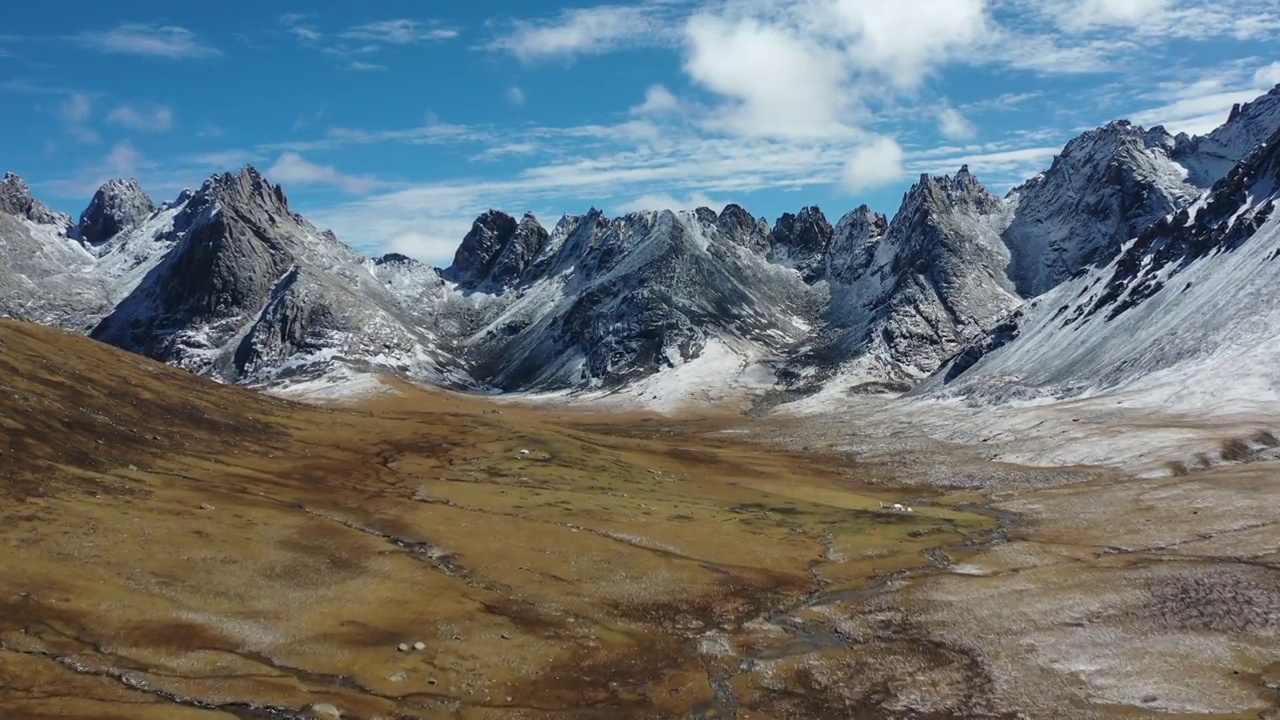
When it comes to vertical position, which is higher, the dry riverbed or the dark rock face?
the dark rock face

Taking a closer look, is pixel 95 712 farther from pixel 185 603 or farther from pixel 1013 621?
pixel 1013 621

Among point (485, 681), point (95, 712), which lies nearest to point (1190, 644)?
point (485, 681)

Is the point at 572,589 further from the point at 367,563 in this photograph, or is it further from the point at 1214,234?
the point at 1214,234

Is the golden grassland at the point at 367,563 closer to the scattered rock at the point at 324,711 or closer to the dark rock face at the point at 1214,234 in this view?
the scattered rock at the point at 324,711

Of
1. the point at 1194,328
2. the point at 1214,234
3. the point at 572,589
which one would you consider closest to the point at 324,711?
the point at 572,589

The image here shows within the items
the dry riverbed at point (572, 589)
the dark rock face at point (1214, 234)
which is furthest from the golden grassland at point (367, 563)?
the dark rock face at point (1214, 234)

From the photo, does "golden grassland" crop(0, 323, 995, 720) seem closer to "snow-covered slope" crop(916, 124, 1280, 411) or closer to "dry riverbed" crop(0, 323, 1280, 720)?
"dry riverbed" crop(0, 323, 1280, 720)

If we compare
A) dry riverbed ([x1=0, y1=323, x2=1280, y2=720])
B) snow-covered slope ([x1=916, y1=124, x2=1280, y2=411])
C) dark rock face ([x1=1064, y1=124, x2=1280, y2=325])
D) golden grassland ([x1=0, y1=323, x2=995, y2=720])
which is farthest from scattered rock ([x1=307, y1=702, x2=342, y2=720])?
dark rock face ([x1=1064, y1=124, x2=1280, y2=325])
